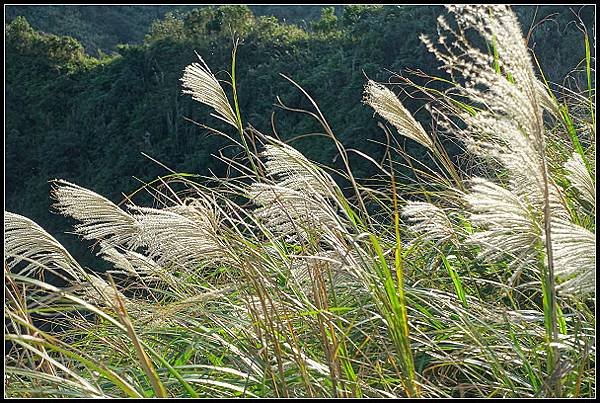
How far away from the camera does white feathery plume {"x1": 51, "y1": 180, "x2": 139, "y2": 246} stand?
6.24 ft

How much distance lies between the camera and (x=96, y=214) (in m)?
1.96

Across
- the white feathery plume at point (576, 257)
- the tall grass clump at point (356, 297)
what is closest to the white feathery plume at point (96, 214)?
the tall grass clump at point (356, 297)

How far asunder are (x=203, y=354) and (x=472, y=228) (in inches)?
40.0

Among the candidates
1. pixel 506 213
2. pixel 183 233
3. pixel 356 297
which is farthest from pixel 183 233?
pixel 506 213

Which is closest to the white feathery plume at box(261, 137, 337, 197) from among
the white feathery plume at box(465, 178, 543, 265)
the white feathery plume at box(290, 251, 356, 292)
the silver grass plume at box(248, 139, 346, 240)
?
the silver grass plume at box(248, 139, 346, 240)

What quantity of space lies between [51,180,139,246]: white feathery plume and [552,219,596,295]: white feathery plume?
104cm

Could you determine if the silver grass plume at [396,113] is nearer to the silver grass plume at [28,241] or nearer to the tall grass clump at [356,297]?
Answer: the tall grass clump at [356,297]

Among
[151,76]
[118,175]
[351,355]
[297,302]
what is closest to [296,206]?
[297,302]

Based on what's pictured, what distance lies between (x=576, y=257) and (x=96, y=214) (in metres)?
1.17

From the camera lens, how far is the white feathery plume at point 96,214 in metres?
1.90

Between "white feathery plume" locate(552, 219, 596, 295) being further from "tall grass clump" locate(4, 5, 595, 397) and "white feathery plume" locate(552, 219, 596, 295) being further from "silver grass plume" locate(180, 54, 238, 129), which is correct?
"silver grass plume" locate(180, 54, 238, 129)

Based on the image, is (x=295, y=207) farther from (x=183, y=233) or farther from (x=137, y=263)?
(x=137, y=263)

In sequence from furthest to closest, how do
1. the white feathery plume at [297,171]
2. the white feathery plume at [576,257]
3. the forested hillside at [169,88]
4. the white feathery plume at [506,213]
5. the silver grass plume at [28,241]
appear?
1. the forested hillside at [169,88]
2. the white feathery plume at [297,171]
3. the silver grass plume at [28,241]
4. the white feathery plume at [506,213]
5. the white feathery plume at [576,257]

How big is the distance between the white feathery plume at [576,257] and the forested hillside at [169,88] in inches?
613
